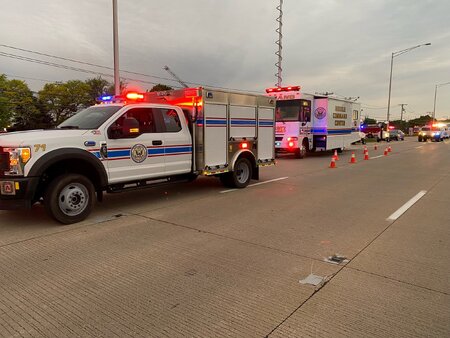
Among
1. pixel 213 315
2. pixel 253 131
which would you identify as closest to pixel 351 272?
pixel 213 315

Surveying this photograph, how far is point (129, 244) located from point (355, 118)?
21.4m

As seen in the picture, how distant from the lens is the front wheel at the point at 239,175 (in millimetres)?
9594

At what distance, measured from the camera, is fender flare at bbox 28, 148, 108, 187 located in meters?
5.68

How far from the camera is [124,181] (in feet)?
22.7

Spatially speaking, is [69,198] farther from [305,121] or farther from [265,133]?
[305,121]

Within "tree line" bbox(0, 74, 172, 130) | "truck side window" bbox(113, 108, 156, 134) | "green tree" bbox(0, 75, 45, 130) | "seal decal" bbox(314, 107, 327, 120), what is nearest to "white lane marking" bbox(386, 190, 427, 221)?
"truck side window" bbox(113, 108, 156, 134)

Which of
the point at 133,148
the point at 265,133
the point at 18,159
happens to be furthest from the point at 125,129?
the point at 265,133

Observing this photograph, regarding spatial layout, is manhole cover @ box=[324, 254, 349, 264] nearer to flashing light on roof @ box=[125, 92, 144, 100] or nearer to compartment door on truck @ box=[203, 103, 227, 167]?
compartment door on truck @ box=[203, 103, 227, 167]

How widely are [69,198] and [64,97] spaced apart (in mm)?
67096

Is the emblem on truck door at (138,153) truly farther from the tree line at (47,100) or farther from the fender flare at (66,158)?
the tree line at (47,100)

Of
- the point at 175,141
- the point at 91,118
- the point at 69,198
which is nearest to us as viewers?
the point at 69,198

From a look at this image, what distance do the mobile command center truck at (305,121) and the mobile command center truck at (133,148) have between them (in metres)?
8.21

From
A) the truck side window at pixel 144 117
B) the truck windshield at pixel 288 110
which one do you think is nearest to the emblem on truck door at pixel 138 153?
the truck side window at pixel 144 117

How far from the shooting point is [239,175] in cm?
988
